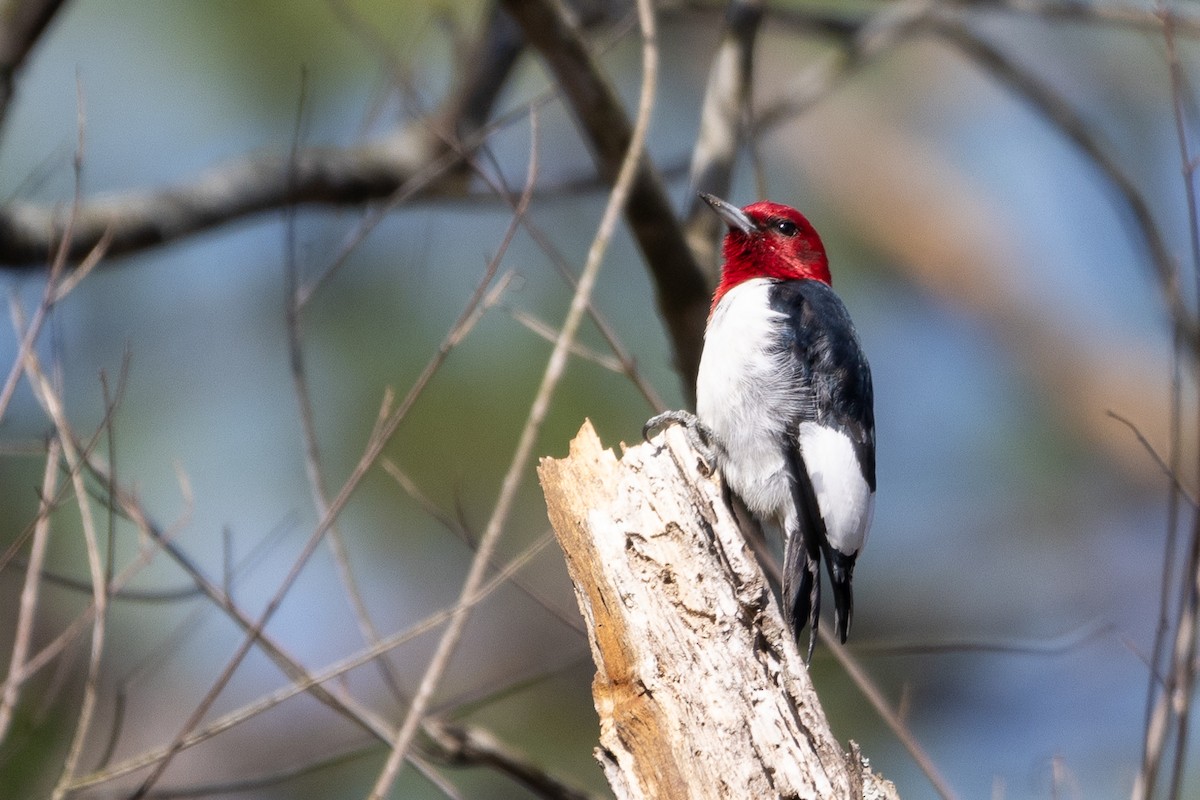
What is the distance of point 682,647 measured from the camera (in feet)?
7.90

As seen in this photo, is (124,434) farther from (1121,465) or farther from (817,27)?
(1121,465)

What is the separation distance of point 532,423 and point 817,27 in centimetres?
350

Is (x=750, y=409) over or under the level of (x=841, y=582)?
over

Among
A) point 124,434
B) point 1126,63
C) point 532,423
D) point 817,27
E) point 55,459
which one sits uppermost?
point 1126,63

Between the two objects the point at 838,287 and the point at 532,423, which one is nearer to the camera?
the point at 532,423

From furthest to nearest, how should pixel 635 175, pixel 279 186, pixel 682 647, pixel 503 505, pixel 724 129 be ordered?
pixel 279 186 → pixel 724 129 → pixel 635 175 → pixel 503 505 → pixel 682 647

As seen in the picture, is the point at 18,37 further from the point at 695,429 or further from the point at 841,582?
the point at 841,582

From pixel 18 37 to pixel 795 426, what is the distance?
2798 mm

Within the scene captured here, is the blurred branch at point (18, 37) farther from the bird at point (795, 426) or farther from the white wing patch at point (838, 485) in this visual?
the white wing patch at point (838, 485)

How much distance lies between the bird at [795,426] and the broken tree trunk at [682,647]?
0.75 m

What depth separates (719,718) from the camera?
2.33m

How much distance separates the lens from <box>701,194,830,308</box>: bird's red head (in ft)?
13.3

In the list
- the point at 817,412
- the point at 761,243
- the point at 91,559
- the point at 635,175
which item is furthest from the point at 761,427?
the point at 91,559

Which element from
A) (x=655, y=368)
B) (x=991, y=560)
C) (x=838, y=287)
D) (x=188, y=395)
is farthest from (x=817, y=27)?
(x=991, y=560)
